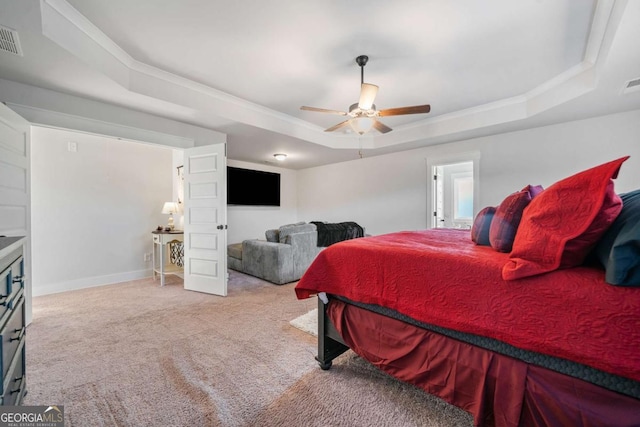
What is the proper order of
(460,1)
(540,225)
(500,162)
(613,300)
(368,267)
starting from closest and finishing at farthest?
(613,300) → (540,225) → (368,267) → (460,1) → (500,162)

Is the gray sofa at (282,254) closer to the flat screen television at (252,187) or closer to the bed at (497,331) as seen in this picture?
the flat screen television at (252,187)

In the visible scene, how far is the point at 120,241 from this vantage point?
405cm

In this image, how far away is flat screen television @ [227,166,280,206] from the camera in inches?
228

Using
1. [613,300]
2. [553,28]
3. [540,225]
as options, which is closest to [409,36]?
A: [553,28]

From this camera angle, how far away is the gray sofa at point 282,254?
386cm

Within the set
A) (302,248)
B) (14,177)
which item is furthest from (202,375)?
(302,248)

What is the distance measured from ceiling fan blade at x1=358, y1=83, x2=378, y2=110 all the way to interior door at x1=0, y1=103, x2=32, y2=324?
2.95 meters

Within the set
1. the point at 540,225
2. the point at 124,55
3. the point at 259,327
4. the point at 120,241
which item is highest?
the point at 124,55

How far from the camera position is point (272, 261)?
3896 mm

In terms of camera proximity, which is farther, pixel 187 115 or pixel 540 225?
pixel 187 115

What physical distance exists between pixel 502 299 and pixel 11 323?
217 centimetres

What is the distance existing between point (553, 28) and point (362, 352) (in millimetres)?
2951

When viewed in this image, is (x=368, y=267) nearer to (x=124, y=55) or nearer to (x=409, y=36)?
(x=409, y=36)

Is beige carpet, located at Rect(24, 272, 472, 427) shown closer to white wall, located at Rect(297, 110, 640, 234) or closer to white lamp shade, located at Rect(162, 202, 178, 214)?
white lamp shade, located at Rect(162, 202, 178, 214)
